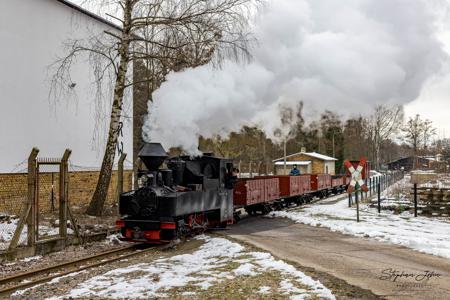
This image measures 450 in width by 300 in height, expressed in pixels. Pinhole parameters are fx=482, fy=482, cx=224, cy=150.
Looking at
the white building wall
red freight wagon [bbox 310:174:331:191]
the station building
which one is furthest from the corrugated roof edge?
the station building

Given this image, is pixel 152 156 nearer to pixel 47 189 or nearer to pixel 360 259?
pixel 360 259

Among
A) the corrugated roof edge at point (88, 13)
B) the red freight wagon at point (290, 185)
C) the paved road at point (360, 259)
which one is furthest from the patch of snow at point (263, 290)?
the corrugated roof edge at point (88, 13)

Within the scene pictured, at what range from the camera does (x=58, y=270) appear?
8414mm

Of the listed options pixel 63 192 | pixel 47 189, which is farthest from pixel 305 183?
pixel 63 192

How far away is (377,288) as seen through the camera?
6.55m

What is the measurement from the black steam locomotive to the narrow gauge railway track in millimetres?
496

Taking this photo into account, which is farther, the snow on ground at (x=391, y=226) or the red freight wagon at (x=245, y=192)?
the red freight wagon at (x=245, y=192)

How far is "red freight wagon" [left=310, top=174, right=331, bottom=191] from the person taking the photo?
958 inches

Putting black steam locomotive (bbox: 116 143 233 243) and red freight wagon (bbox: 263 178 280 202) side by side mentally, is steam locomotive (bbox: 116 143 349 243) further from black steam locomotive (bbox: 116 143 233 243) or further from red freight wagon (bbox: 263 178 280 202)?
red freight wagon (bbox: 263 178 280 202)

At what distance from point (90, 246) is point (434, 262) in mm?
7170

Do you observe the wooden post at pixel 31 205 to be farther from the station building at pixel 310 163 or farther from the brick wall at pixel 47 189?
the station building at pixel 310 163

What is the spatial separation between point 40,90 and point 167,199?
880cm

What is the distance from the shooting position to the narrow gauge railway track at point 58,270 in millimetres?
7258

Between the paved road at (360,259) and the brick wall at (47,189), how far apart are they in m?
7.02
